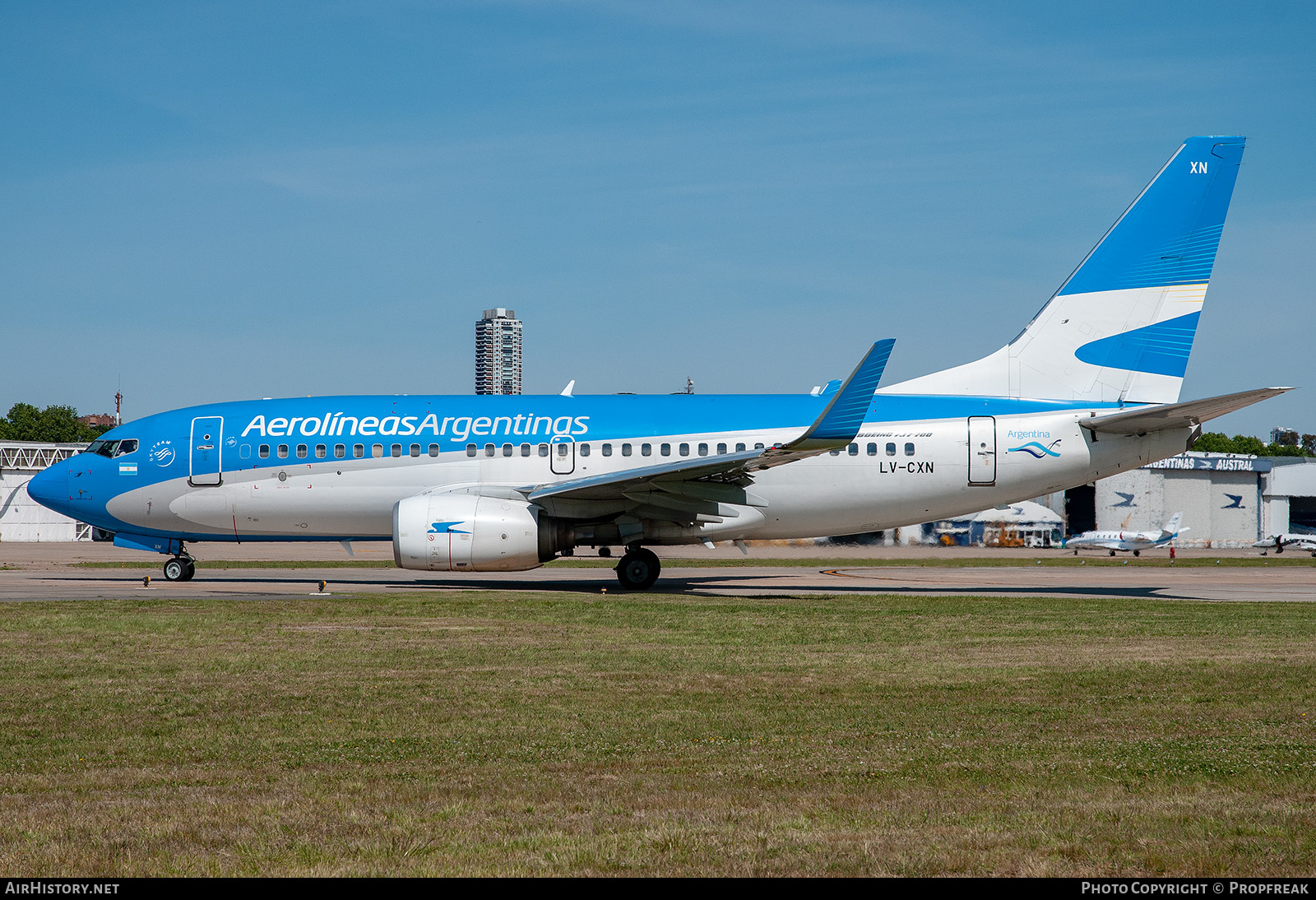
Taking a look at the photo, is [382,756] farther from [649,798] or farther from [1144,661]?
[1144,661]

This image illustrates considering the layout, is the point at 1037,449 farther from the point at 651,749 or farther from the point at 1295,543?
the point at 1295,543

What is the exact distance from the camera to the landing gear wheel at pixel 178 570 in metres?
24.9

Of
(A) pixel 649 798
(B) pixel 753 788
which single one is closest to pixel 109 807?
(A) pixel 649 798

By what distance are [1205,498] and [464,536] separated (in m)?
72.4

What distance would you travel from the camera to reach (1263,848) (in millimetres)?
5375

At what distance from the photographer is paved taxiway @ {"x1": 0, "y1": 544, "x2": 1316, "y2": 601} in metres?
22.6

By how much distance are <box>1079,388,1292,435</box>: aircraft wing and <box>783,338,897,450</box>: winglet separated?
5720 mm

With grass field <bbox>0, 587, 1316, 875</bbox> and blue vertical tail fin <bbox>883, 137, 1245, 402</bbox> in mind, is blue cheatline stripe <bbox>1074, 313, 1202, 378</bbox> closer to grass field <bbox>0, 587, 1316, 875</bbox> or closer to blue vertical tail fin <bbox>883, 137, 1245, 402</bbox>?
blue vertical tail fin <bbox>883, 137, 1245, 402</bbox>

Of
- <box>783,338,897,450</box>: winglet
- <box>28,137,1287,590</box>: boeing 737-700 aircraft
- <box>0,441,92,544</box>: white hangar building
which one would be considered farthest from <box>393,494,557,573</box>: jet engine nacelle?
<box>0,441,92,544</box>: white hangar building

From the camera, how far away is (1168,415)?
842 inches

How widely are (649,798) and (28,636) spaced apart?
34.1 ft

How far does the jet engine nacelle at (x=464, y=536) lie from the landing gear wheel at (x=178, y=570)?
20.6 feet

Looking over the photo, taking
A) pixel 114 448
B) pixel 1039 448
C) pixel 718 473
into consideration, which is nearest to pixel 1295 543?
pixel 1039 448

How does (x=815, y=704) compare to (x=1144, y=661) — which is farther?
(x=1144, y=661)
